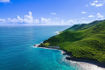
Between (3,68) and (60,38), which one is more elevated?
(60,38)

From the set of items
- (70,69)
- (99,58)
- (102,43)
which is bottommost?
(70,69)

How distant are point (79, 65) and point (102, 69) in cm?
1588

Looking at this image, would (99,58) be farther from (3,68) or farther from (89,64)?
(3,68)

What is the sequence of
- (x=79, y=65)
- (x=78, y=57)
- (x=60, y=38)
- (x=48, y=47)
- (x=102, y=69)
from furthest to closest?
(x=60, y=38) → (x=48, y=47) → (x=78, y=57) → (x=79, y=65) → (x=102, y=69)

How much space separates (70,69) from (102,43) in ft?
172

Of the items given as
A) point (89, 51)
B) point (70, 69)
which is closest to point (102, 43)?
point (89, 51)

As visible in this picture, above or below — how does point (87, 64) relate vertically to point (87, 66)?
above

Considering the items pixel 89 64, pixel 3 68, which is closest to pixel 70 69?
pixel 89 64

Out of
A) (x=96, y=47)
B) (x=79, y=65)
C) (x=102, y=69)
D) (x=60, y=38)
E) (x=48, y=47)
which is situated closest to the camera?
(x=102, y=69)

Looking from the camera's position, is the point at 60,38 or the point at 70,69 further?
the point at 60,38

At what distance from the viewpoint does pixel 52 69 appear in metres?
62.6

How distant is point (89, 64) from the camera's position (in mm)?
68875

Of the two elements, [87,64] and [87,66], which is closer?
[87,66]

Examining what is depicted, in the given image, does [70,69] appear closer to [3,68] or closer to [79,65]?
[79,65]
